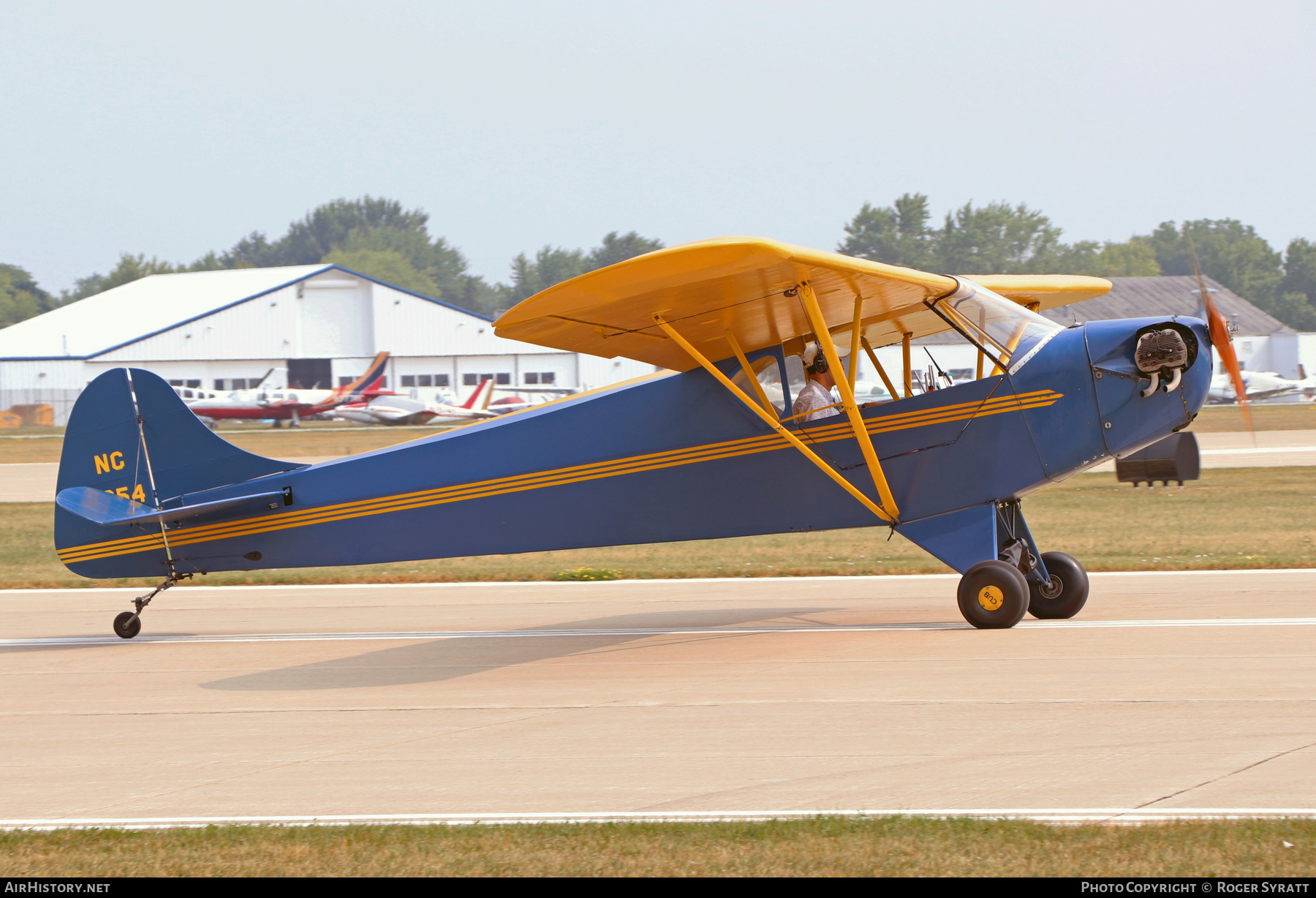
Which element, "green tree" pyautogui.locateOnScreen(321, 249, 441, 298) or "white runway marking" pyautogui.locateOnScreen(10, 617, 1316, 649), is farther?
"green tree" pyautogui.locateOnScreen(321, 249, 441, 298)

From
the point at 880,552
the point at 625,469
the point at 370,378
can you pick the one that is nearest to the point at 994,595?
the point at 625,469

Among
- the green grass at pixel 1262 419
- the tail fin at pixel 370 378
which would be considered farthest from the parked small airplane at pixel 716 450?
the tail fin at pixel 370 378

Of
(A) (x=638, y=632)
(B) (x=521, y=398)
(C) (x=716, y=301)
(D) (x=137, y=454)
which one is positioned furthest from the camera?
(B) (x=521, y=398)

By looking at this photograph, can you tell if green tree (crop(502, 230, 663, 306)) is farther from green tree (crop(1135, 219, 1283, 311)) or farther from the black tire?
the black tire

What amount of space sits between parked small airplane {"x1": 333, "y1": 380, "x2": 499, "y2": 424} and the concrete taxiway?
51445 mm

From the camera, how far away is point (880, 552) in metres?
15.3

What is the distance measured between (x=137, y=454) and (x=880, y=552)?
30.5 ft

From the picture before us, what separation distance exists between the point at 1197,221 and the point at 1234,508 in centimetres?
16713

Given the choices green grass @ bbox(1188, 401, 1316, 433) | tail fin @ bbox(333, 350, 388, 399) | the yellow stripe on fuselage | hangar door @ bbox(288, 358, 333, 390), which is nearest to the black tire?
the yellow stripe on fuselage

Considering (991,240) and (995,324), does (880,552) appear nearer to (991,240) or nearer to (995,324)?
(995,324)

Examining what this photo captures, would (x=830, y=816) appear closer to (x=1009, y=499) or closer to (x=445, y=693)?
(x=445, y=693)

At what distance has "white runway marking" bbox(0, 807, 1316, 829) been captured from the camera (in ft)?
14.7

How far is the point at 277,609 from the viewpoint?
1207 cm
